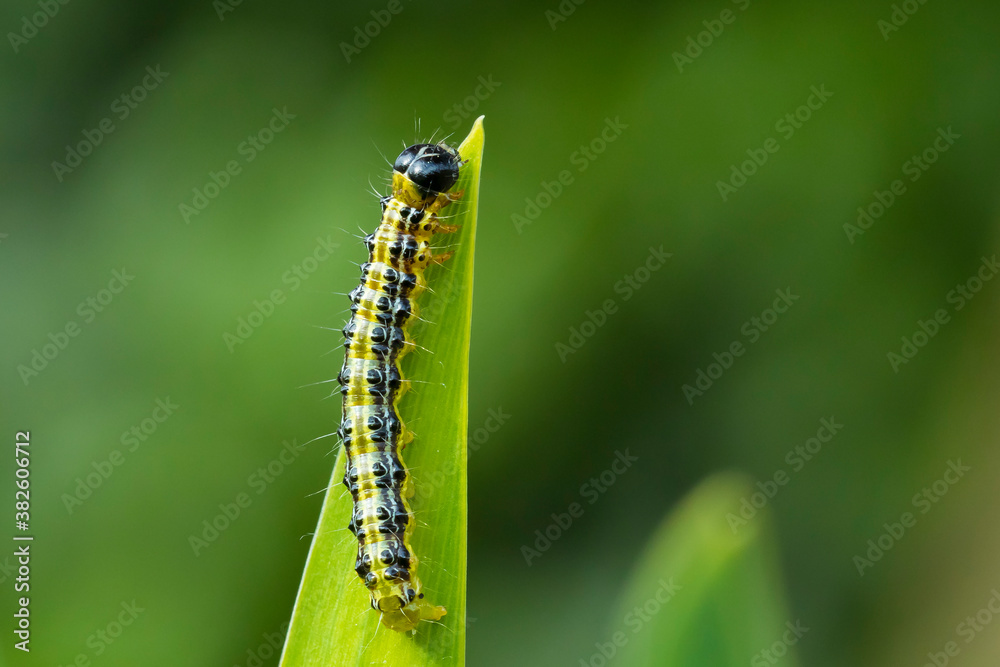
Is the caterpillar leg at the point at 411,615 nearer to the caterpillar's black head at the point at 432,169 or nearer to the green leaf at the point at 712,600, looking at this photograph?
the green leaf at the point at 712,600

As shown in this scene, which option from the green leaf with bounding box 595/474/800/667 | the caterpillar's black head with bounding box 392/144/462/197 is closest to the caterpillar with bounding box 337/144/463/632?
the caterpillar's black head with bounding box 392/144/462/197

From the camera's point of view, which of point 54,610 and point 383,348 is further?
point 54,610

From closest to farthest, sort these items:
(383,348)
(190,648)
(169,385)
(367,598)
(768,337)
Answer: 1. (367,598)
2. (383,348)
3. (190,648)
4. (169,385)
5. (768,337)

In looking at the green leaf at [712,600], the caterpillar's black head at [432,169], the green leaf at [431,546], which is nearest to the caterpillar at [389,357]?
the caterpillar's black head at [432,169]

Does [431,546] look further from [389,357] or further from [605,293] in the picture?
[605,293]

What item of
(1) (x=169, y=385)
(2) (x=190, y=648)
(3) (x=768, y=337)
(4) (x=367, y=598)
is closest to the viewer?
(4) (x=367, y=598)

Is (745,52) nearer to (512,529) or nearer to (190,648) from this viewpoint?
(512,529)

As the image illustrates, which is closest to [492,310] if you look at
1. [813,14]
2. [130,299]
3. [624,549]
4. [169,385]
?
[624,549]
